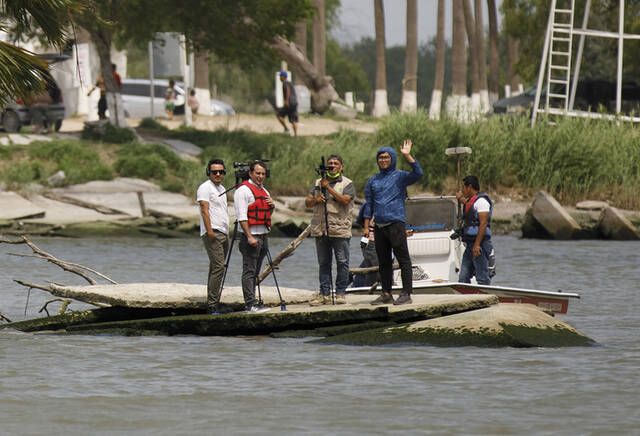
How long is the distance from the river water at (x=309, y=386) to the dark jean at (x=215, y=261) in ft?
1.73

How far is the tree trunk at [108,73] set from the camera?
3528 cm

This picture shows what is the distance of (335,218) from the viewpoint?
14.2 m

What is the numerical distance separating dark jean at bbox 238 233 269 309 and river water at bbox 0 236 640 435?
1.87 ft

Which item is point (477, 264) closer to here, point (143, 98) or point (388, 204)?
point (388, 204)

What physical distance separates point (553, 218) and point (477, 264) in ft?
56.9

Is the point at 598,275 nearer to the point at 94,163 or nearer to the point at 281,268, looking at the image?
the point at 281,268

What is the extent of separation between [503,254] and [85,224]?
33.2 feet

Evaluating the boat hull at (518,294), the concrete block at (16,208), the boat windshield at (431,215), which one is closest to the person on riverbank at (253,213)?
the boat hull at (518,294)

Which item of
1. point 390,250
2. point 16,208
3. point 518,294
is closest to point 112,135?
point 16,208

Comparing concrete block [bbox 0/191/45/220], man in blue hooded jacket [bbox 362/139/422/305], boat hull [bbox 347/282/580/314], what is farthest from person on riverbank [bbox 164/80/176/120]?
man in blue hooded jacket [bbox 362/139/422/305]

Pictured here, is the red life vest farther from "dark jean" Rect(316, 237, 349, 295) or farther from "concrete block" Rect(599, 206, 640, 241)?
"concrete block" Rect(599, 206, 640, 241)

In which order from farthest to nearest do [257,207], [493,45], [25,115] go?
[493,45] < [25,115] < [257,207]

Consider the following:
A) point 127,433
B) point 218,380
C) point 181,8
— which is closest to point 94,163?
point 181,8

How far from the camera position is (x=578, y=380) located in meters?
12.2
